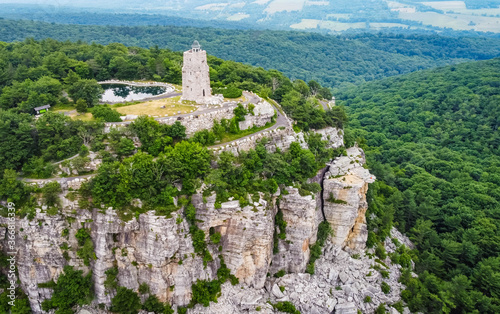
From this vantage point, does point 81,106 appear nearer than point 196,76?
Yes

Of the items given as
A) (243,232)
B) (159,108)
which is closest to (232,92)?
(159,108)

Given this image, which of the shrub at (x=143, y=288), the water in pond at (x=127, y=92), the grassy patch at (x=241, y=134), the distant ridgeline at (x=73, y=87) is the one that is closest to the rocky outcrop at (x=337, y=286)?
the shrub at (x=143, y=288)

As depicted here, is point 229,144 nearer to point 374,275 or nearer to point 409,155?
point 374,275

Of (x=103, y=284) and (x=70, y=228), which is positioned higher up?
(x=70, y=228)

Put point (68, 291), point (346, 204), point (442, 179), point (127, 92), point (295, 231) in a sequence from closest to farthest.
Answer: point (68, 291)
point (295, 231)
point (346, 204)
point (127, 92)
point (442, 179)

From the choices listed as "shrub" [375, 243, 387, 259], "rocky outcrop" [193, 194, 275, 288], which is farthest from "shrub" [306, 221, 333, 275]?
"shrub" [375, 243, 387, 259]

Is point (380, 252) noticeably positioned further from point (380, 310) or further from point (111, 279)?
point (111, 279)

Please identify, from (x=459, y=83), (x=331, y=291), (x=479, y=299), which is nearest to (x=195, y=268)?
(x=331, y=291)

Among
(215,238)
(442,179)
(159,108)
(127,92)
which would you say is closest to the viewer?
(215,238)
